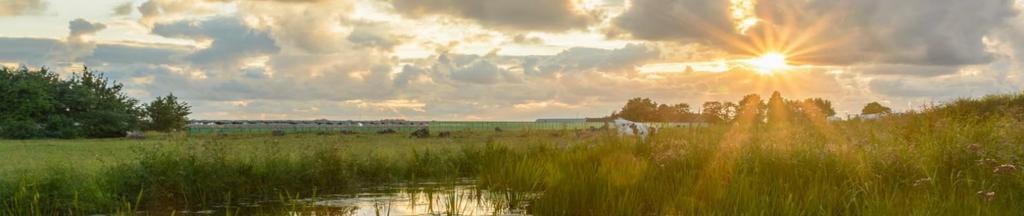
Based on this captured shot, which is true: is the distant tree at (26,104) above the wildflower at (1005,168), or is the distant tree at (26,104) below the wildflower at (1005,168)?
above

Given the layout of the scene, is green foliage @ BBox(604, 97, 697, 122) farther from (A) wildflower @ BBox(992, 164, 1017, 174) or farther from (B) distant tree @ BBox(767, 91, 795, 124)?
(A) wildflower @ BBox(992, 164, 1017, 174)

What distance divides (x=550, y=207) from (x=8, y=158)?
22.8 meters

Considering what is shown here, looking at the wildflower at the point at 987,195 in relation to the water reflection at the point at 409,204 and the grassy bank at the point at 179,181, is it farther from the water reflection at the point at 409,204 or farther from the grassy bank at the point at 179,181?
the grassy bank at the point at 179,181

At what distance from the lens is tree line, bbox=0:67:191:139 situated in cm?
5400

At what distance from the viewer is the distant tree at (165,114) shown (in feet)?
217

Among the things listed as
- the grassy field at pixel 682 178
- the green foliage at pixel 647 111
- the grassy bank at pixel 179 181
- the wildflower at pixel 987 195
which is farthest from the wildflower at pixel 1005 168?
the green foliage at pixel 647 111

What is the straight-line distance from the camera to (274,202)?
50.3 feet

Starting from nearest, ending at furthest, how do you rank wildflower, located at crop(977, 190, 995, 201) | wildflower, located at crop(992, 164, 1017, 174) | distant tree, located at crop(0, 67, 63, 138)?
wildflower, located at crop(977, 190, 995, 201) < wildflower, located at crop(992, 164, 1017, 174) < distant tree, located at crop(0, 67, 63, 138)

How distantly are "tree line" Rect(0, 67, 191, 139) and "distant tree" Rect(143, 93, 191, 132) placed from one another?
139 centimetres

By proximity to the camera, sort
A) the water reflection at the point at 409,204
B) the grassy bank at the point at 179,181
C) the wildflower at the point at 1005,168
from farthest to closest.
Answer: the grassy bank at the point at 179,181 < the water reflection at the point at 409,204 < the wildflower at the point at 1005,168

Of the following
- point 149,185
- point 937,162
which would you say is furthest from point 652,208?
point 149,185

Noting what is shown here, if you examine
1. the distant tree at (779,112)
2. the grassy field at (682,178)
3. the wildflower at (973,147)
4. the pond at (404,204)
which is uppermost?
the distant tree at (779,112)

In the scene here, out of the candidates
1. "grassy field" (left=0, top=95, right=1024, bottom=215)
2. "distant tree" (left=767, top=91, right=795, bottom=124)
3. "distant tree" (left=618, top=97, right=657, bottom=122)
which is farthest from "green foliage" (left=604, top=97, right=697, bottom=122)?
"grassy field" (left=0, top=95, right=1024, bottom=215)

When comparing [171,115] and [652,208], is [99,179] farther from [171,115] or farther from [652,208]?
[171,115]
